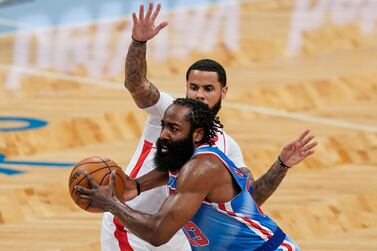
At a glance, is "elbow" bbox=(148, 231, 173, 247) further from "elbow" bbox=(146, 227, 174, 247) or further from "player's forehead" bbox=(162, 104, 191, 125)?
"player's forehead" bbox=(162, 104, 191, 125)

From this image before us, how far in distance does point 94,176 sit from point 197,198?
0.45 metres

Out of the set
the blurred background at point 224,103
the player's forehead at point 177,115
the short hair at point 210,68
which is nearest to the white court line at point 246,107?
the blurred background at point 224,103

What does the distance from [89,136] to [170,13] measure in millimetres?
3703

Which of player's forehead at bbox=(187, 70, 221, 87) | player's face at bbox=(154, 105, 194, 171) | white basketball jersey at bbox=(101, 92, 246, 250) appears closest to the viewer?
player's face at bbox=(154, 105, 194, 171)

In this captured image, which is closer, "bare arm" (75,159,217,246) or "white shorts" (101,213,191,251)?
"bare arm" (75,159,217,246)

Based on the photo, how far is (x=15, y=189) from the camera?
26.9 ft

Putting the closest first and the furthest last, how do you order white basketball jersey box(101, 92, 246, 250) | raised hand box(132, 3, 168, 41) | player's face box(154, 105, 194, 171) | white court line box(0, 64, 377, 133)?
player's face box(154, 105, 194, 171), raised hand box(132, 3, 168, 41), white basketball jersey box(101, 92, 246, 250), white court line box(0, 64, 377, 133)

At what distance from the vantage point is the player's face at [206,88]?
21.1 ft

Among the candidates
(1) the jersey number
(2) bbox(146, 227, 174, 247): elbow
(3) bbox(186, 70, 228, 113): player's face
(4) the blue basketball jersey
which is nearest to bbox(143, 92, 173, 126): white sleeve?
(3) bbox(186, 70, 228, 113): player's face

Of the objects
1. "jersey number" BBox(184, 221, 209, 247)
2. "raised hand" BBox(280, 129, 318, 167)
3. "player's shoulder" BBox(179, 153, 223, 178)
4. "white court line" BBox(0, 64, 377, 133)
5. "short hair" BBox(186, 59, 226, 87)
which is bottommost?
"white court line" BBox(0, 64, 377, 133)

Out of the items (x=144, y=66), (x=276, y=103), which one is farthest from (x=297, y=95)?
(x=144, y=66)

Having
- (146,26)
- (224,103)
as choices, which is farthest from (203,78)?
(224,103)

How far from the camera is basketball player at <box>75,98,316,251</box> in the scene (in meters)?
5.58

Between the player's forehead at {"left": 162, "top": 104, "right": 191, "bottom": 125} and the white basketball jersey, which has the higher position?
the player's forehead at {"left": 162, "top": 104, "right": 191, "bottom": 125}
